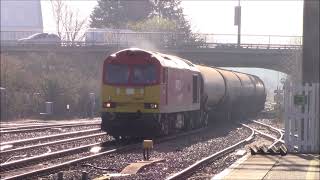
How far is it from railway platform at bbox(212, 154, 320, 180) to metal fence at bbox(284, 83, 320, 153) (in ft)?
2.31

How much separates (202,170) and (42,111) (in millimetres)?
33589

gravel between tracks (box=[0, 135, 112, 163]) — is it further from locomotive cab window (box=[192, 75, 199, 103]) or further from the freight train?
locomotive cab window (box=[192, 75, 199, 103])

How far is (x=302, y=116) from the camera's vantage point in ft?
53.6

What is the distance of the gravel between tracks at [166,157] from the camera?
542 inches

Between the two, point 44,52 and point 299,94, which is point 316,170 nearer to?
point 299,94

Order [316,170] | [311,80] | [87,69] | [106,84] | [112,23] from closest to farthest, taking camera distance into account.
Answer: [316,170] < [311,80] < [106,84] < [87,69] < [112,23]

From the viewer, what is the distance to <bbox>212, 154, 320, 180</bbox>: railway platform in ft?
39.7

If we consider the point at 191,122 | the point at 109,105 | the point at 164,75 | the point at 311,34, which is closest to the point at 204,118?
the point at 191,122

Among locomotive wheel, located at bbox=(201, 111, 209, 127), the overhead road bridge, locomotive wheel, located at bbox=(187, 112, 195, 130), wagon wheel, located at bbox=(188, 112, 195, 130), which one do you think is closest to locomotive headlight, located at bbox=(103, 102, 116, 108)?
locomotive wheel, located at bbox=(187, 112, 195, 130)

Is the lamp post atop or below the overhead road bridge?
below

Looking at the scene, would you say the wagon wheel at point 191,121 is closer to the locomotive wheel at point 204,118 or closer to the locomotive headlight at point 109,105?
the locomotive wheel at point 204,118

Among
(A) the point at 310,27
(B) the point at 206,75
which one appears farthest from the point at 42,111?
(A) the point at 310,27

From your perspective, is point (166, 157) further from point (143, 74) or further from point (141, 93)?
point (143, 74)

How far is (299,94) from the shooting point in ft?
53.4
